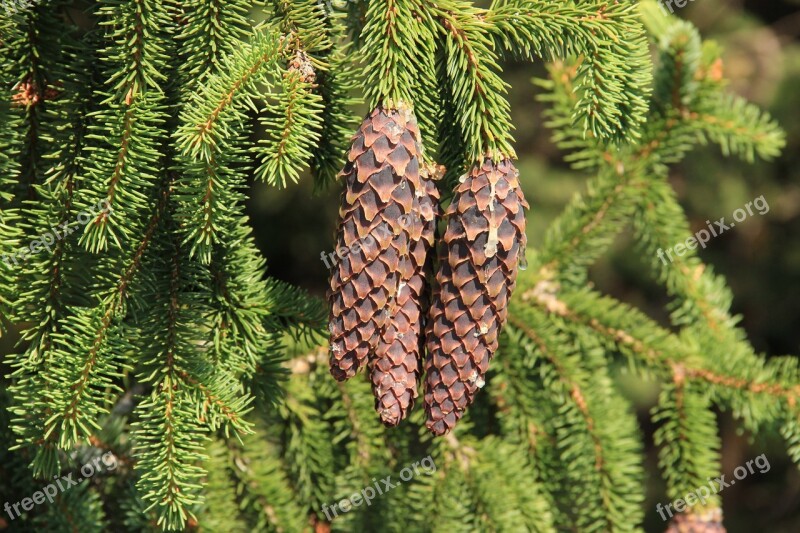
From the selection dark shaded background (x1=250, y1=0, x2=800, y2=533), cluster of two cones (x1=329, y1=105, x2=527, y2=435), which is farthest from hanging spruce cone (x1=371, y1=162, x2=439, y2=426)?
dark shaded background (x1=250, y1=0, x2=800, y2=533)

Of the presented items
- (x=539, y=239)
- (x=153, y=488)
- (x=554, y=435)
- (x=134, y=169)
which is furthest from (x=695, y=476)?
(x=539, y=239)

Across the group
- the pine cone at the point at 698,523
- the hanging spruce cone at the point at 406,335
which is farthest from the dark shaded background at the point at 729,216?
the hanging spruce cone at the point at 406,335

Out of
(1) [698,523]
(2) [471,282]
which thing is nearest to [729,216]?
(1) [698,523]

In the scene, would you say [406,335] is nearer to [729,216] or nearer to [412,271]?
[412,271]

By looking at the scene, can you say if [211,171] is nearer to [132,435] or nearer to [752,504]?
[132,435]

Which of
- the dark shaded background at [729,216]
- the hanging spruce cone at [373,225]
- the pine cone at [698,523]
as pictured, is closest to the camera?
the hanging spruce cone at [373,225]

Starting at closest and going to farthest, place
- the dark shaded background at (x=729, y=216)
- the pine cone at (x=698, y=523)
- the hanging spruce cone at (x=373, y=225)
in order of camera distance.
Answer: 1. the hanging spruce cone at (x=373, y=225)
2. the pine cone at (x=698, y=523)
3. the dark shaded background at (x=729, y=216)

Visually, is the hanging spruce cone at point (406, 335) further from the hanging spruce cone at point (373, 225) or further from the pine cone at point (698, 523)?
the pine cone at point (698, 523)

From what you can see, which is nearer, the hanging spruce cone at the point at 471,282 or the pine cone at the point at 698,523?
the hanging spruce cone at the point at 471,282
